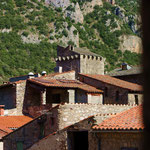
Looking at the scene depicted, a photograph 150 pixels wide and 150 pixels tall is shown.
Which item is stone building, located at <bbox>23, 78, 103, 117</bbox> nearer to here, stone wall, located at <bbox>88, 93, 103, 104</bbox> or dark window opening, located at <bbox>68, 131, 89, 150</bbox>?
stone wall, located at <bbox>88, 93, 103, 104</bbox>

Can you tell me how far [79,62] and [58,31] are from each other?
7120 centimetres

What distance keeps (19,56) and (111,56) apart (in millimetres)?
30983

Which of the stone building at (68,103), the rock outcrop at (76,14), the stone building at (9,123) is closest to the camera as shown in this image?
the stone building at (68,103)

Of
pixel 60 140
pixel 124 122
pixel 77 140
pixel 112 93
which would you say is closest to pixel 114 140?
pixel 124 122

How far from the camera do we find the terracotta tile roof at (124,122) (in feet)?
44.5

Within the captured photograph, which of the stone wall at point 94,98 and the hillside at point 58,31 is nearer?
the stone wall at point 94,98

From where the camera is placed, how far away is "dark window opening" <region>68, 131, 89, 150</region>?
17.1 meters

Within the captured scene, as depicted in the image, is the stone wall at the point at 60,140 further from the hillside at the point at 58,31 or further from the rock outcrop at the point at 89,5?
the rock outcrop at the point at 89,5

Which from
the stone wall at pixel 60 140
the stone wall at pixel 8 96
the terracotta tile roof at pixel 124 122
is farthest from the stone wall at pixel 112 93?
the terracotta tile roof at pixel 124 122

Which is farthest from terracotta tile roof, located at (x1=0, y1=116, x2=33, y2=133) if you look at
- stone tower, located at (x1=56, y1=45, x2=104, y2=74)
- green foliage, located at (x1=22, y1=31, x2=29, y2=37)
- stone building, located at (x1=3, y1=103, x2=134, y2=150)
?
green foliage, located at (x1=22, y1=31, x2=29, y2=37)

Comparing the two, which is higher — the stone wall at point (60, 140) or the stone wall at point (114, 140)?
the stone wall at point (114, 140)

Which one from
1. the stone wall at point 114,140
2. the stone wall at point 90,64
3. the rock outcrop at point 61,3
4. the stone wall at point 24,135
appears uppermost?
the rock outcrop at point 61,3

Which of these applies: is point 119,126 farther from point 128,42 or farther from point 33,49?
point 128,42

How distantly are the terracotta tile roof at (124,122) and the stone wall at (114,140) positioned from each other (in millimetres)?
239
